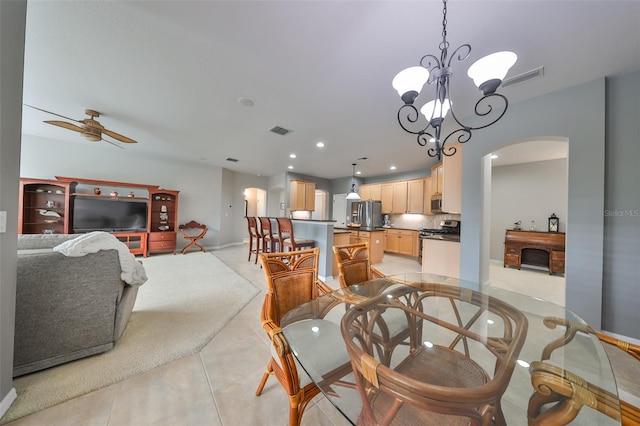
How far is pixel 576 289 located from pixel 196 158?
746cm

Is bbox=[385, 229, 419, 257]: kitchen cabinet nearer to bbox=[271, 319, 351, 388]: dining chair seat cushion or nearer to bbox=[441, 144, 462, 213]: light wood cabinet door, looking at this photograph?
bbox=[441, 144, 462, 213]: light wood cabinet door

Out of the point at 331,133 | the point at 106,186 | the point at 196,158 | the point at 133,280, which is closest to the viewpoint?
the point at 133,280

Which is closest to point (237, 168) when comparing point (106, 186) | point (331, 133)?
point (106, 186)

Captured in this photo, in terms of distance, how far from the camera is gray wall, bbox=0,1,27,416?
43.8 inches

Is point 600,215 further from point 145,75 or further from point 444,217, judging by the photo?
point 145,75

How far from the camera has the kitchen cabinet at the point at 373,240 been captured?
516cm

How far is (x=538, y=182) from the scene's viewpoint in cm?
516

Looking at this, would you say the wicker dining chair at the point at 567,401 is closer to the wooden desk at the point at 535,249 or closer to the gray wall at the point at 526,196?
the wooden desk at the point at 535,249

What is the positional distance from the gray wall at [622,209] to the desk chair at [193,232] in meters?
7.47

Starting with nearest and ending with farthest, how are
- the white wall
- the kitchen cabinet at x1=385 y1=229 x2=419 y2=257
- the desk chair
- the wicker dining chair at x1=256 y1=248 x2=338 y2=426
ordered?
the wicker dining chair at x1=256 y1=248 x2=338 y2=426 → the white wall → the desk chair → the kitchen cabinet at x1=385 y1=229 x2=419 y2=257

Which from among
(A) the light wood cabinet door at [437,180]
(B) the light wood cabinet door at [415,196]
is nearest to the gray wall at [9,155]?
(A) the light wood cabinet door at [437,180]

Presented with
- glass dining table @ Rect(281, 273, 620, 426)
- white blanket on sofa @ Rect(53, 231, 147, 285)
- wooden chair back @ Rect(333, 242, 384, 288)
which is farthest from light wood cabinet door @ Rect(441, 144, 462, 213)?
white blanket on sofa @ Rect(53, 231, 147, 285)

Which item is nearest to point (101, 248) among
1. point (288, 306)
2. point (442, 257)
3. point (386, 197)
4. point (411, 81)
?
point (288, 306)

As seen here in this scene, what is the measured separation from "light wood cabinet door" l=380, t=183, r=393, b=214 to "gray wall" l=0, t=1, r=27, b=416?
6.83 metres
